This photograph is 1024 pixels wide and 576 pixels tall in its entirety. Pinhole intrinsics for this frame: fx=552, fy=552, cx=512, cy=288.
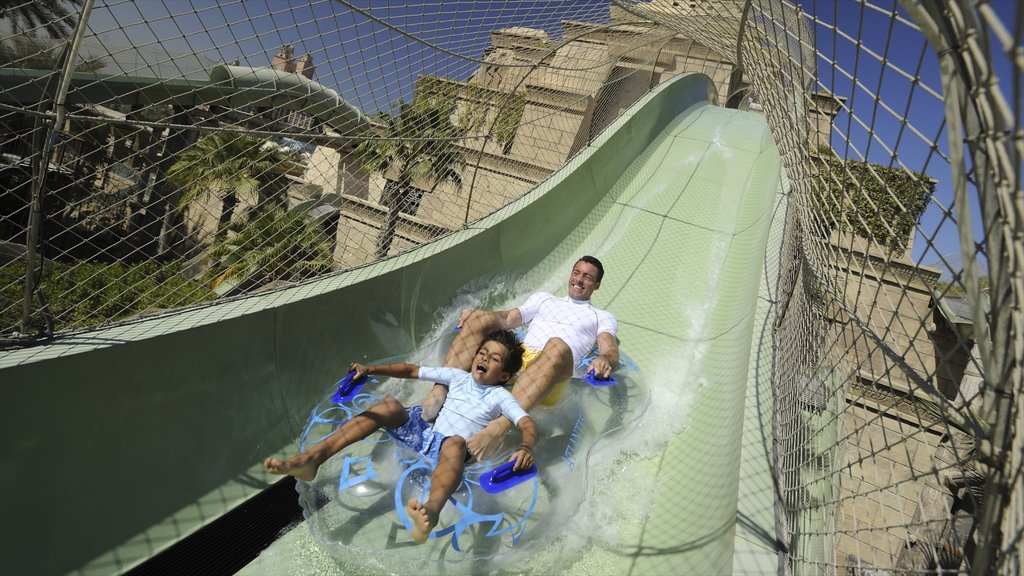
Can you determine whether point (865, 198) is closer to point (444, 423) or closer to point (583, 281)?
point (583, 281)

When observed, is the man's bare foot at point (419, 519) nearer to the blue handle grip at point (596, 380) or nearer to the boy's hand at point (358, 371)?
the boy's hand at point (358, 371)

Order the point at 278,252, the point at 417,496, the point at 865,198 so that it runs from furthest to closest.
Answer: the point at 278,252 → the point at 865,198 → the point at 417,496

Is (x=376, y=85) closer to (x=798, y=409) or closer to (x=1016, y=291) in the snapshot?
(x=798, y=409)

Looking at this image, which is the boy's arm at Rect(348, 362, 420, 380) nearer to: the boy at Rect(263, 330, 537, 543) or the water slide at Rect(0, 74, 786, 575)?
the boy at Rect(263, 330, 537, 543)

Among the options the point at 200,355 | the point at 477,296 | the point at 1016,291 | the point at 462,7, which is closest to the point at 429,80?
the point at 462,7

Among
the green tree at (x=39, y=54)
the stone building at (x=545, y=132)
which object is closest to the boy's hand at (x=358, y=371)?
the green tree at (x=39, y=54)

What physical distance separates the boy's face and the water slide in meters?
0.62

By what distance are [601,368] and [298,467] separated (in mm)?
1339

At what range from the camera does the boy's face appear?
7.09 feet

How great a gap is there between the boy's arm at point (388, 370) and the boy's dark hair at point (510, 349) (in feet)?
1.06

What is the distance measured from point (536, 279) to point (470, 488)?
7.01 ft

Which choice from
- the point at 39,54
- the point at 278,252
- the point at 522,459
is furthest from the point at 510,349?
the point at 278,252

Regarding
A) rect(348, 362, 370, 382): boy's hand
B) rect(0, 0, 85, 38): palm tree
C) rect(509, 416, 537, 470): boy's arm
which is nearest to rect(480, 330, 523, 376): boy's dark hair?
rect(509, 416, 537, 470): boy's arm

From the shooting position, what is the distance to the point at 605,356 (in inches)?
105
